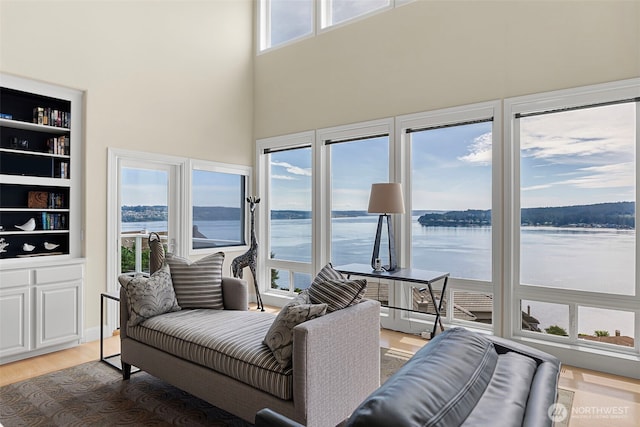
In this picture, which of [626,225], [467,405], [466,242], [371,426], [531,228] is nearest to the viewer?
[371,426]

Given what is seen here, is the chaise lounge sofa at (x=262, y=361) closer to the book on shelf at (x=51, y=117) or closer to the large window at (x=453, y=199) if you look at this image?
the large window at (x=453, y=199)

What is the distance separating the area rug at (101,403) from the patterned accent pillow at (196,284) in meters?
0.66

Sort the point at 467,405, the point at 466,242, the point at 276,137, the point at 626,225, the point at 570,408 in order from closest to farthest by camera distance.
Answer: the point at 467,405
the point at 570,408
the point at 626,225
the point at 466,242
the point at 276,137

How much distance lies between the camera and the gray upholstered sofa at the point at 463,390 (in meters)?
0.73

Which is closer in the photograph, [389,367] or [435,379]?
[435,379]

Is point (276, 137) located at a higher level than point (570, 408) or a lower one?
higher

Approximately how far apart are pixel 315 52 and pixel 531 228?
131 inches

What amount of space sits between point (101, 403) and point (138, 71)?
347 centimetres

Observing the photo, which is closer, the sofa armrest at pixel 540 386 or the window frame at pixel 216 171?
the sofa armrest at pixel 540 386

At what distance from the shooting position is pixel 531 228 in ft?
12.4

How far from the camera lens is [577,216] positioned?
11.7 feet

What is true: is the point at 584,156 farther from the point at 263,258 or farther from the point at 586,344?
the point at 263,258

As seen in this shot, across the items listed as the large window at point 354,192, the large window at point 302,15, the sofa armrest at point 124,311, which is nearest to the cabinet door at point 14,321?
the sofa armrest at point 124,311

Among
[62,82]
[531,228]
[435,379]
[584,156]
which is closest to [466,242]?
[531,228]
